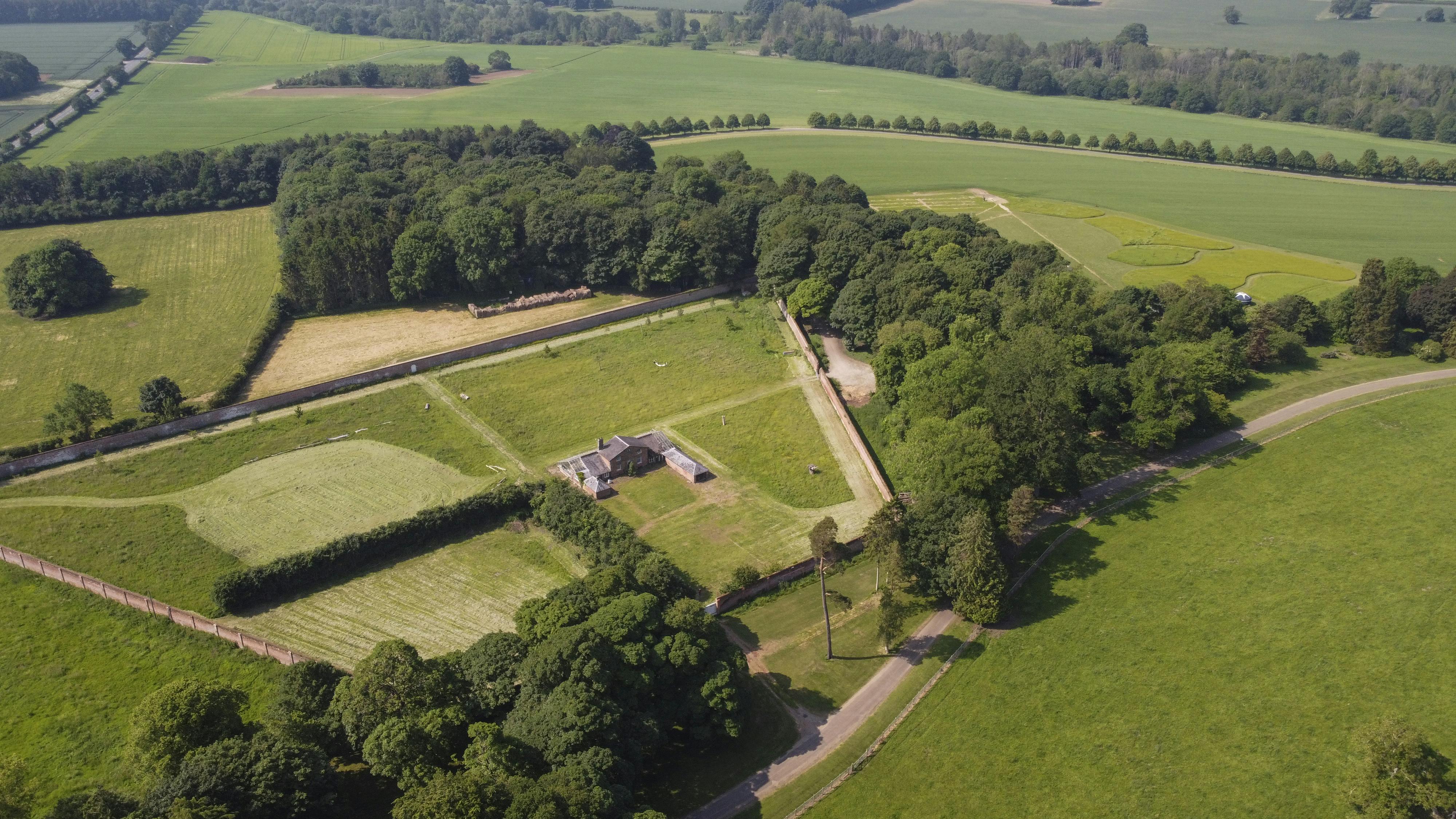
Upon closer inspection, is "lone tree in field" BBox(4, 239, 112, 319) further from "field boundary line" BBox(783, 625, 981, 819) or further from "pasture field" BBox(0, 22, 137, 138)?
"field boundary line" BBox(783, 625, 981, 819)

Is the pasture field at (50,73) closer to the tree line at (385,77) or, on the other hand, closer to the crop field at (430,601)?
the tree line at (385,77)

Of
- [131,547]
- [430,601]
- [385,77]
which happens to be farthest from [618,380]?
[385,77]

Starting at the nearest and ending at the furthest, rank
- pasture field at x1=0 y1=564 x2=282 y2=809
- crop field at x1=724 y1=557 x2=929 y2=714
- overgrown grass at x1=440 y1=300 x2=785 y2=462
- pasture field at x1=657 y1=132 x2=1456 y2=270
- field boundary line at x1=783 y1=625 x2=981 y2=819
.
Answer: field boundary line at x1=783 y1=625 x2=981 y2=819 → pasture field at x1=0 y1=564 x2=282 y2=809 → crop field at x1=724 y1=557 x2=929 y2=714 → overgrown grass at x1=440 y1=300 x2=785 y2=462 → pasture field at x1=657 y1=132 x2=1456 y2=270

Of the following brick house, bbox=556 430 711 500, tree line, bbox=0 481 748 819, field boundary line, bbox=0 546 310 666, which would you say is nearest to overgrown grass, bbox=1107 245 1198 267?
brick house, bbox=556 430 711 500

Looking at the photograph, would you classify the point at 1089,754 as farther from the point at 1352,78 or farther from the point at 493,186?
the point at 1352,78

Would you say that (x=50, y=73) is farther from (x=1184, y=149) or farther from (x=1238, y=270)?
(x=1238, y=270)

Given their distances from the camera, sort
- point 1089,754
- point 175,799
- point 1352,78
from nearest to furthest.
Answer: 1. point 175,799
2. point 1089,754
3. point 1352,78

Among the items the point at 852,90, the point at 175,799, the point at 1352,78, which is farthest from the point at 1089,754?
the point at 1352,78
